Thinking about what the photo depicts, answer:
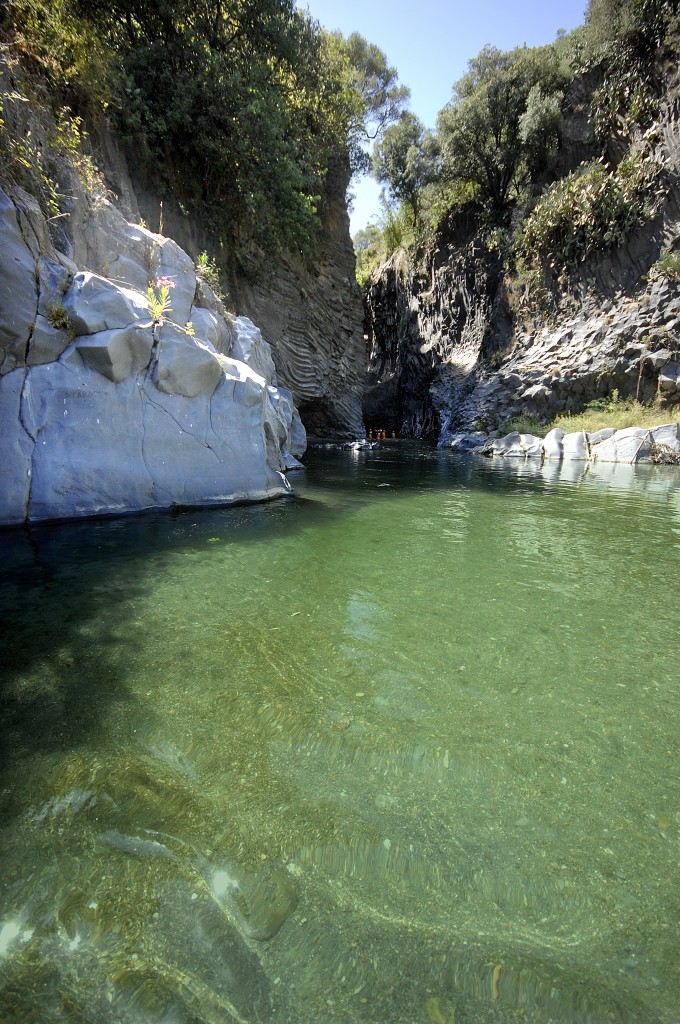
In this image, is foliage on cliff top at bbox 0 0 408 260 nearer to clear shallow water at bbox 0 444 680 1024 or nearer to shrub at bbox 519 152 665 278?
shrub at bbox 519 152 665 278

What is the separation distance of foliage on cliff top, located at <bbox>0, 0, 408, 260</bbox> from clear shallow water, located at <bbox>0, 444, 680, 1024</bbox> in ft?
41.1

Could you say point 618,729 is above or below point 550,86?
below

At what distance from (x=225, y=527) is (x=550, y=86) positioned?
88.0ft

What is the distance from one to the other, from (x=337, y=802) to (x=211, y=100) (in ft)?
59.2

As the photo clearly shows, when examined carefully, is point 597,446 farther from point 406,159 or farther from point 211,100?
point 406,159

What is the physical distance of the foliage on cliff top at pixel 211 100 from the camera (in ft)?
40.7

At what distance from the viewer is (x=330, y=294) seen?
22.2 metres

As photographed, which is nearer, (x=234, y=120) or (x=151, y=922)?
(x=151, y=922)

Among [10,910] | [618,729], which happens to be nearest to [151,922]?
[10,910]

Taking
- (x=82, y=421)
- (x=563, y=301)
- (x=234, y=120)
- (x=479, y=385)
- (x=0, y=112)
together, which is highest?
(x=234, y=120)

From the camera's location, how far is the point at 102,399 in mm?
6262

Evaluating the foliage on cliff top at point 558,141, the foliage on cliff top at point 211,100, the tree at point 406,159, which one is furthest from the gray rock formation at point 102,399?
the tree at point 406,159

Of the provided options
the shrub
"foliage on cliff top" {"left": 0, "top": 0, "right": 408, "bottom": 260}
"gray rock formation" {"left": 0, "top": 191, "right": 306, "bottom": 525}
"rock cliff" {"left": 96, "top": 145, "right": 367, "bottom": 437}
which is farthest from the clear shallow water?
the shrub

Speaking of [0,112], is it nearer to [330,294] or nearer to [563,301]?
[330,294]
